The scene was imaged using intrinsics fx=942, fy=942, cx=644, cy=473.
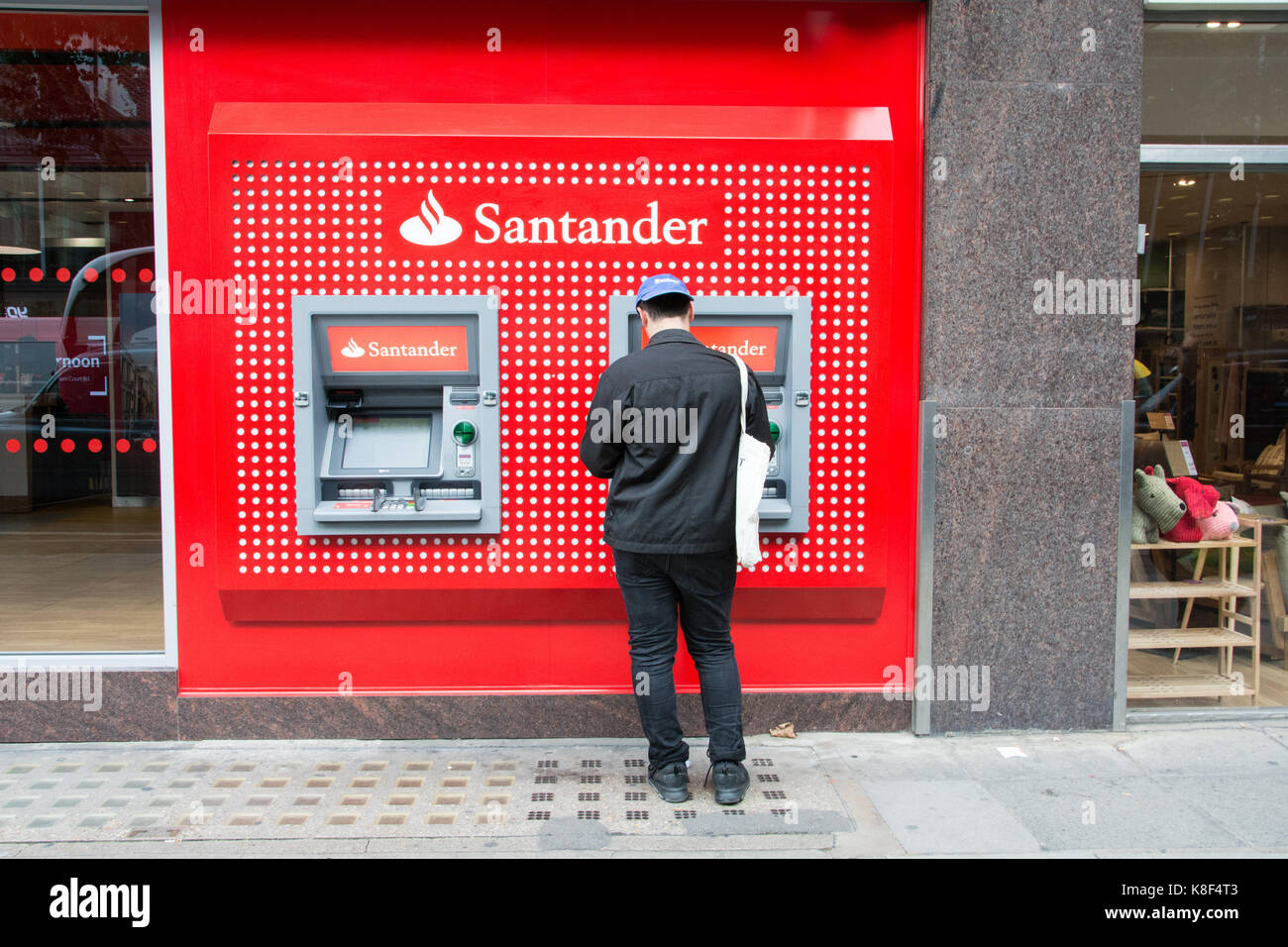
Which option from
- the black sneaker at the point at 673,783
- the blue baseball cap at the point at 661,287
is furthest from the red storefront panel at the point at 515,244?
the black sneaker at the point at 673,783

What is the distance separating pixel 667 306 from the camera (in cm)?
353

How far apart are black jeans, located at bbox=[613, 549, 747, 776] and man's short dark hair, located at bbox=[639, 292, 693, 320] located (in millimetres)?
897

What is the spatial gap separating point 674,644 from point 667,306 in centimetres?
128

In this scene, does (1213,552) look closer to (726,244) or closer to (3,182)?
(726,244)

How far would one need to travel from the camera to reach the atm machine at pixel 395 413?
3.93 metres

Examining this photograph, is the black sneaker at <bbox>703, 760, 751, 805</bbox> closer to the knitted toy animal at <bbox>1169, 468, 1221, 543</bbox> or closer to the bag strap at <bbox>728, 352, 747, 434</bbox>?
the bag strap at <bbox>728, 352, 747, 434</bbox>

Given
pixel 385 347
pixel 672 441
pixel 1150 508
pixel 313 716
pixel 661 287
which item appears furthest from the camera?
pixel 1150 508

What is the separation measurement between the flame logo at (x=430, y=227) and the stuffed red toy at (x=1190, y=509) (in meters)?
3.51

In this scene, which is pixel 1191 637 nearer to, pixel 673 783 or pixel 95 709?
pixel 673 783

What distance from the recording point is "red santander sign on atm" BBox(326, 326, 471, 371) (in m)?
3.95

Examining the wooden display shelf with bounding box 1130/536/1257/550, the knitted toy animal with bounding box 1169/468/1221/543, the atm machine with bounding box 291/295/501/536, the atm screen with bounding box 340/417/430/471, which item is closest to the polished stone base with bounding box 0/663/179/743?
the atm machine with bounding box 291/295/501/536

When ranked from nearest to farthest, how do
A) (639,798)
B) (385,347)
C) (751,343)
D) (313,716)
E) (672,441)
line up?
(672,441)
(639,798)
(385,347)
(751,343)
(313,716)

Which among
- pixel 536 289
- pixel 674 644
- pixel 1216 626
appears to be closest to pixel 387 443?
pixel 536 289

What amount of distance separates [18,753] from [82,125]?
3021 millimetres
